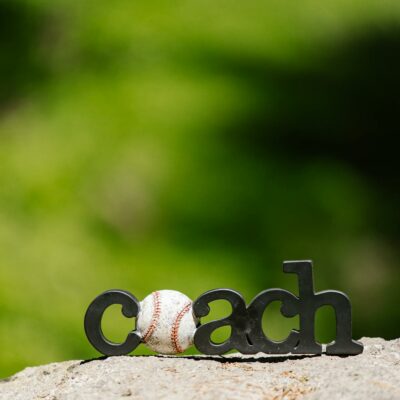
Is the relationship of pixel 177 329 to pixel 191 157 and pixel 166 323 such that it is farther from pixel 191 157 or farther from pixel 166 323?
pixel 191 157

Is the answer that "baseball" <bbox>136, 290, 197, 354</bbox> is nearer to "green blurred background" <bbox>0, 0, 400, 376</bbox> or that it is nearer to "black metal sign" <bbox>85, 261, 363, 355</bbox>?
"black metal sign" <bbox>85, 261, 363, 355</bbox>

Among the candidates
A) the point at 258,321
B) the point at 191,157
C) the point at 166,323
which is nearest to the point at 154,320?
the point at 166,323

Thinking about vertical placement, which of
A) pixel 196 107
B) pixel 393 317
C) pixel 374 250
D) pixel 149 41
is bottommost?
pixel 393 317

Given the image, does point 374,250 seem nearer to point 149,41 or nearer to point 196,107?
point 196,107

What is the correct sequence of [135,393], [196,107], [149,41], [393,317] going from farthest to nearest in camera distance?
[149,41]
[196,107]
[393,317]
[135,393]

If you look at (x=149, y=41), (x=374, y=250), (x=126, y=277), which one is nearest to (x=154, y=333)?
(x=126, y=277)

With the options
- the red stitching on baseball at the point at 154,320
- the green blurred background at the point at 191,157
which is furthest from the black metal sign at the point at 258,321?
the green blurred background at the point at 191,157
